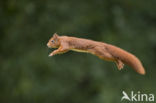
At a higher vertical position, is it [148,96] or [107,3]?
[107,3]

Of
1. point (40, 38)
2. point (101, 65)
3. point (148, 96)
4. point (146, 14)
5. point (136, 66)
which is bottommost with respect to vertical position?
point (136, 66)

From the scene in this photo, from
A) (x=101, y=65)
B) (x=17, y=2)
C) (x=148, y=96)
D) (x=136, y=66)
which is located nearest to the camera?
(x=136, y=66)

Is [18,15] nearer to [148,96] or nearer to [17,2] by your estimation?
[17,2]

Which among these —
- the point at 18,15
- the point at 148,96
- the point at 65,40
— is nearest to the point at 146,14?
the point at 148,96

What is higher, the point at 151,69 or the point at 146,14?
the point at 146,14

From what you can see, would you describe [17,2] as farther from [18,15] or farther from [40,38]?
[40,38]

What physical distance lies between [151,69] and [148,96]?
0.55m

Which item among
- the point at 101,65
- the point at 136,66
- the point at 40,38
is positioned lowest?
the point at 136,66

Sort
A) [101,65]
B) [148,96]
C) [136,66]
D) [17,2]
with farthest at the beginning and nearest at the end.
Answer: [17,2]
[101,65]
[148,96]
[136,66]

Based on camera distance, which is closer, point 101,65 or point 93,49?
point 93,49

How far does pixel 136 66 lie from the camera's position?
1.94 ft

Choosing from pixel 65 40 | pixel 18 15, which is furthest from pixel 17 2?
pixel 65 40

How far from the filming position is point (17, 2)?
3.89m

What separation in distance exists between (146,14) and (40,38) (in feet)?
3.44
